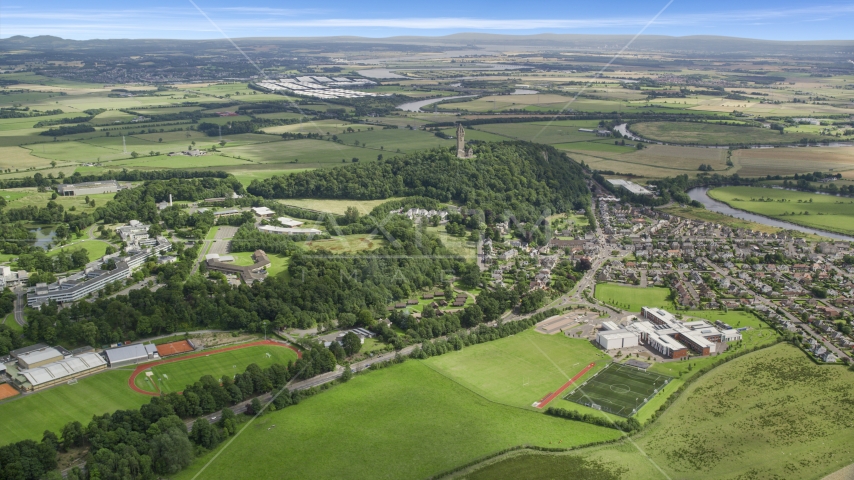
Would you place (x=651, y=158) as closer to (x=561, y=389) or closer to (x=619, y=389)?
(x=619, y=389)

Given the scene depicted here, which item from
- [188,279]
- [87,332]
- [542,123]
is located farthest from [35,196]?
[542,123]

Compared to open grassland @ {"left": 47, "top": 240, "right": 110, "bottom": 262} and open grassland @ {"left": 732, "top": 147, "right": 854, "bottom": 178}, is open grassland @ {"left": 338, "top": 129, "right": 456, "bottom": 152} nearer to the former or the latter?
open grassland @ {"left": 732, "top": 147, "right": 854, "bottom": 178}

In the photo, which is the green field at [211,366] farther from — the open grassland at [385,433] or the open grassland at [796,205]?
the open grassland at [796,205]

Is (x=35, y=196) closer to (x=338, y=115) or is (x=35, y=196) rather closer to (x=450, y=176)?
(x=450, y=176)

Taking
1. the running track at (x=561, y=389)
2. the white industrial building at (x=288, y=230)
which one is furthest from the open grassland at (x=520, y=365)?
the white industrial building at (x=288, y=230)

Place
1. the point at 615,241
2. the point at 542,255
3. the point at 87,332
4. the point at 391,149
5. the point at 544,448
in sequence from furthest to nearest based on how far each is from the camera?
the point at 391,149 → the point at 615,241 → the point at 542,255 → the point at 87,332 → the point at 544,448

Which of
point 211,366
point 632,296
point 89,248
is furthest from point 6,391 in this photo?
point 632,296

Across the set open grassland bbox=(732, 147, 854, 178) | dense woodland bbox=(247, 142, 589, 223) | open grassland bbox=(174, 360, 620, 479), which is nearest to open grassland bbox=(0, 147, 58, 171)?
dense woodland bbox=(247, 142, 589, 223)
